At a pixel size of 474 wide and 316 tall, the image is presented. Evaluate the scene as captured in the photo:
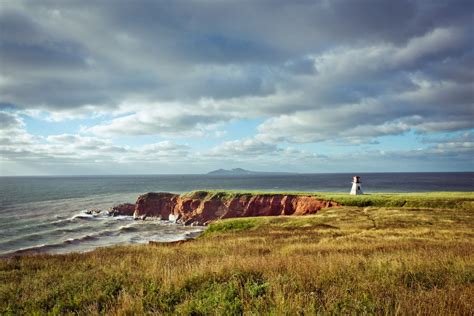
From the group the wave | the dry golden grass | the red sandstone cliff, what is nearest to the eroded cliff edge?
the red sandstone cliff

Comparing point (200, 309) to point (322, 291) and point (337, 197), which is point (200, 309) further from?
point (337, 197)

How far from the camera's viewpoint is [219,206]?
68.9 metres

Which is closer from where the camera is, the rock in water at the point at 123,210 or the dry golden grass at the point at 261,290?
the dry golden grass at the point at 261,290

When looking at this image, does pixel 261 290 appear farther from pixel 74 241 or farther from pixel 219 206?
pixel 219 206

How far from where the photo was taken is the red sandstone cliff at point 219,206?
60.5 m

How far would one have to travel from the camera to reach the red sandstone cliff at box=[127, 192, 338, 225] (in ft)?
198

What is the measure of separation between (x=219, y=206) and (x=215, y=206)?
1152mm

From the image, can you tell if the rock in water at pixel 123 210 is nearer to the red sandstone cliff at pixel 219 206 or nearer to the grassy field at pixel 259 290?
the red sandstone cliff at pixel 219 206

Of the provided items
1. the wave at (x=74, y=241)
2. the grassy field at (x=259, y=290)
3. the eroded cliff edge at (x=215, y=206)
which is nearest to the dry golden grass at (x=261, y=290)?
the grassy field at (x=259, y=290)

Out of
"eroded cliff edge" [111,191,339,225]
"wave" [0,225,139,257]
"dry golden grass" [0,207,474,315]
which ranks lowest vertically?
"wave" [0,225,139,257]

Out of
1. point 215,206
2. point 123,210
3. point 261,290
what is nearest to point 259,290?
point 261,290

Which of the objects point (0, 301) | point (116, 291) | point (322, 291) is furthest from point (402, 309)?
point (0, 301)

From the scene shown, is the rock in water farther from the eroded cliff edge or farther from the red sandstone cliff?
the red sandstone cliff

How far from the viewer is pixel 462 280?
781cm
